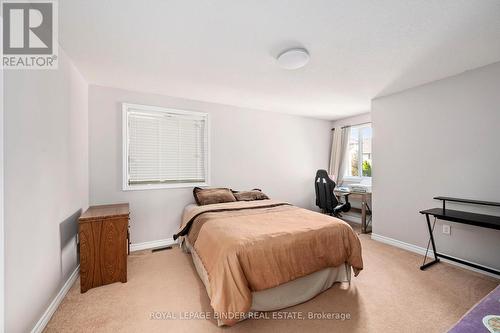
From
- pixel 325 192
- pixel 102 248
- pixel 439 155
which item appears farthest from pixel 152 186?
pixel 439 155

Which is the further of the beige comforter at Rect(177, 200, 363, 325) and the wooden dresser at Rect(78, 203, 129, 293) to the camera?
the wooden dresser at Rect(78, 203, 129, 293)

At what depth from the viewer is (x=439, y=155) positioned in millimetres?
2781

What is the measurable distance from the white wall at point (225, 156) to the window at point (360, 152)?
549mm

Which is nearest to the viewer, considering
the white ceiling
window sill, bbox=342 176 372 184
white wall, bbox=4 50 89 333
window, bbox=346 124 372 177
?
white wall, bbox=4 50 89 333

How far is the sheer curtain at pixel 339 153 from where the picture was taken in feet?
15.7

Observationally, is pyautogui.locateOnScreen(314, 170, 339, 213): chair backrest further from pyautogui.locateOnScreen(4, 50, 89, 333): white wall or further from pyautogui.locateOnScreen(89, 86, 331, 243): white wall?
pyautogui.locateOnScreen(4, 50, 89, 333): white wall

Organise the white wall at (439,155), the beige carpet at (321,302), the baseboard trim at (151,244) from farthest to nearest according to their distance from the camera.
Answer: the baseboard trim at (151,244) < the white wall at (439,155) < the beige carpet at (321,302)

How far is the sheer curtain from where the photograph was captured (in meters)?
4.78

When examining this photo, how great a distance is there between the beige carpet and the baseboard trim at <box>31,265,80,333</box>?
0.04m

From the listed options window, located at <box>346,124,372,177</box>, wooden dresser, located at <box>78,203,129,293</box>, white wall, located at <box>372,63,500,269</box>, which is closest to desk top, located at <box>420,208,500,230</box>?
white wall, located at <box>372,63,500,269</box>

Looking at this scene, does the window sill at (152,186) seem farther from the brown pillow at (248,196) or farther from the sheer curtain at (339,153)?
the sheer curtain at (339,153)

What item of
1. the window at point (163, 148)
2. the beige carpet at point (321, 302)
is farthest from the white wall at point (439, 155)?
the window at point (163, 148)

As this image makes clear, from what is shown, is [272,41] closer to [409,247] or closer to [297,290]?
[297,290]

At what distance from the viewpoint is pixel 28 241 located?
147 centimetres
